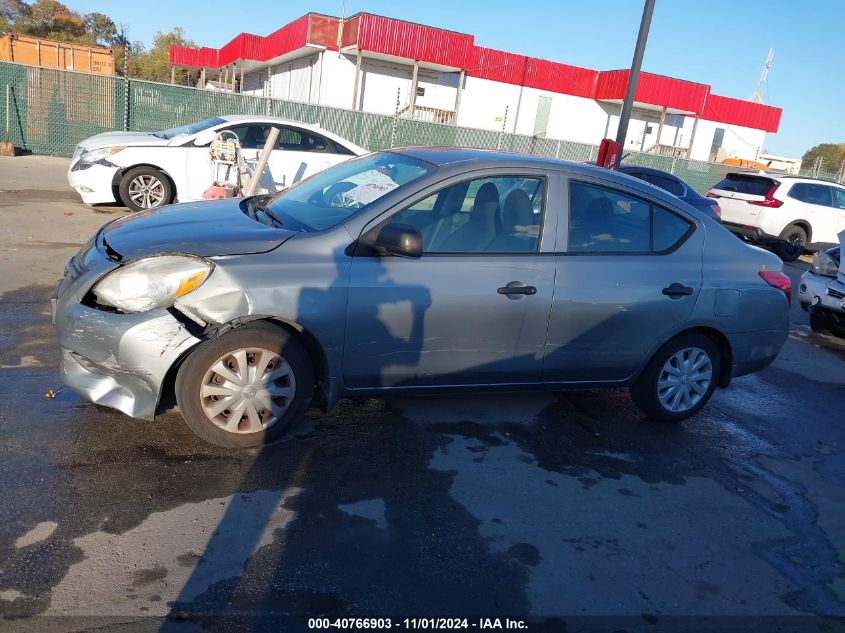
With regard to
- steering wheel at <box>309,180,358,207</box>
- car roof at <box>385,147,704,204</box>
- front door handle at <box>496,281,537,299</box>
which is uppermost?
car roof at <box>385,147,704,204</box>

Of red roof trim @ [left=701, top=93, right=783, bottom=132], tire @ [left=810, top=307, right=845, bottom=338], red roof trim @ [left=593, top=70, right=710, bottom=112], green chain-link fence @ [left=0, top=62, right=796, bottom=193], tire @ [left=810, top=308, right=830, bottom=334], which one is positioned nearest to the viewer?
tire @ [left=810, top=307, right=845, bottom=338]

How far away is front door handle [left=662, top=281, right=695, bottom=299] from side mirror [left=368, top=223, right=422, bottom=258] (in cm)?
184

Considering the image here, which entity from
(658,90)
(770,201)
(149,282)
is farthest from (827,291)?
(658,90)

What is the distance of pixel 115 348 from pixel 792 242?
15.2 metres

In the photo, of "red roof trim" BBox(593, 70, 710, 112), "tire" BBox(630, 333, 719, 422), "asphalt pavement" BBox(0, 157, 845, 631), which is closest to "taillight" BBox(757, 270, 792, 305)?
"tire" BBox(630, 333, 719, 422)

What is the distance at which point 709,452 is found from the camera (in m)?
4.68

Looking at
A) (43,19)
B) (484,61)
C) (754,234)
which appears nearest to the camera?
(754,234)

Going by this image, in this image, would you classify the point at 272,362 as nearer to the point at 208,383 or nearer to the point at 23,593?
the point at 208,383

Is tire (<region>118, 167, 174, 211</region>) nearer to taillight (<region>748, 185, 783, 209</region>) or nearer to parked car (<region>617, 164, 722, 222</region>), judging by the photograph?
parked car (<region>617, 164, 722, 222</region>)

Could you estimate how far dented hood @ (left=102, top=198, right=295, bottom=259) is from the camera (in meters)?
3.69

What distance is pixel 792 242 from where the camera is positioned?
15023 millimetres

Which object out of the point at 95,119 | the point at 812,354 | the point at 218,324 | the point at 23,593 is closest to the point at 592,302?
the point at 218,324

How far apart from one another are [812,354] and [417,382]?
5.65 m

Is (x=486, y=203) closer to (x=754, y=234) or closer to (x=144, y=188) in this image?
(x=144, y=188)
